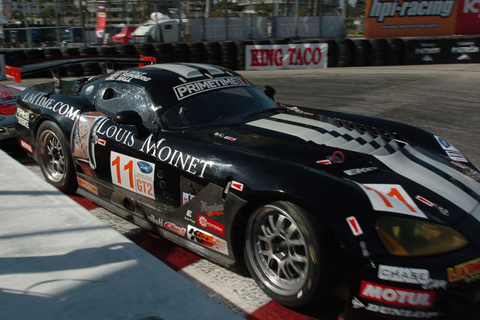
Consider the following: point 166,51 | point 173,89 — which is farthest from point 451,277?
point 166,51

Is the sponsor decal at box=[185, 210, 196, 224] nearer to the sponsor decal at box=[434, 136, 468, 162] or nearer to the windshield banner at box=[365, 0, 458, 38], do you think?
the sponsor decal at box=[434, 136, 468, 162]

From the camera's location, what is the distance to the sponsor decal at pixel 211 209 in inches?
115

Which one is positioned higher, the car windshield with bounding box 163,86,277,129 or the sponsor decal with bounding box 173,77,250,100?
the sponsor decal with bounding box 173,77,250,100

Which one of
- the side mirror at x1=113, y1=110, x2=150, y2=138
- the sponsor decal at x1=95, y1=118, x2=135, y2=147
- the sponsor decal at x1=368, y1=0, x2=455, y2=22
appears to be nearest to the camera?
the side mirror at x1=113, y1=110, x2=150, y2=138

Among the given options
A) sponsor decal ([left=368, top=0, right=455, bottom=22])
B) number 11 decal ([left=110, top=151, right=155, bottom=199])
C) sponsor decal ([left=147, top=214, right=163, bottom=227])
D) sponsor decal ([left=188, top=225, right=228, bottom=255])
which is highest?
sponsor decal ([left=368, top=0, right=455, bottom=22])

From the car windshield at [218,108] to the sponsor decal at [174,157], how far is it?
24 centimetres

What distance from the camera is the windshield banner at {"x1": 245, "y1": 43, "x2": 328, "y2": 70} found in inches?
628

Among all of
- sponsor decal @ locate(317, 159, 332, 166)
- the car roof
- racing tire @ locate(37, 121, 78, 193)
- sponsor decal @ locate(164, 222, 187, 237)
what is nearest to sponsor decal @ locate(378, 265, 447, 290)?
sponsor decal @ locate(317, 159, 332, 166)

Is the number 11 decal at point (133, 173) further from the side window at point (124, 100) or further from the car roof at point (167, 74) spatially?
the car roof at point (167, 74)

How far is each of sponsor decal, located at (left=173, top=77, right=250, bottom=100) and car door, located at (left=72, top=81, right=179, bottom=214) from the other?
279 millimetres

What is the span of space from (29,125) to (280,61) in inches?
483

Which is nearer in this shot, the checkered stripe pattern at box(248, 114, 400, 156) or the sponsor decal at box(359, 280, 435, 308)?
the sponsor decal at box(359, 280, 435, 308)

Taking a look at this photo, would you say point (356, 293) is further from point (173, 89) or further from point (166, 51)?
point (166, 51)

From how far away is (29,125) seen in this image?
482 cm
